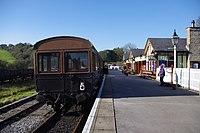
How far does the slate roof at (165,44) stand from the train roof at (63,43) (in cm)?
3118

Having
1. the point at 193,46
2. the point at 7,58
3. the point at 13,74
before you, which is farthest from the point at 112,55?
the point at 13,74

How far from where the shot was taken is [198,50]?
4409 cm

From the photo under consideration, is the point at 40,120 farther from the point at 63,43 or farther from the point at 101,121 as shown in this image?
the point at 101,121

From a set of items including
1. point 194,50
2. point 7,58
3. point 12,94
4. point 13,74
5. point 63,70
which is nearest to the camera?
point 63,70

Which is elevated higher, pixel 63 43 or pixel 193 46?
pixel 193 46

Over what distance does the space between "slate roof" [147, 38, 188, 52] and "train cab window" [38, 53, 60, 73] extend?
31573 millimetres

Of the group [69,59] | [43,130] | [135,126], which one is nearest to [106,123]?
[135,126]

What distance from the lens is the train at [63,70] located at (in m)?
14.2

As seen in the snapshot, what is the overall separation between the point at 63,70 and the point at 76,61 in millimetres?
590

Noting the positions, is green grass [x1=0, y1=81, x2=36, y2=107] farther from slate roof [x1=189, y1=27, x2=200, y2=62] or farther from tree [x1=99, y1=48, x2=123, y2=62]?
tree [x1=99, y1=48, x2=123, y2=62]

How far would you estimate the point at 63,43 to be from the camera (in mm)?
14688

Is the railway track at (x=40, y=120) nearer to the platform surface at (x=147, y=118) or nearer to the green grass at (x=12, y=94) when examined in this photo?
the platform surface at (x=147, y=118)

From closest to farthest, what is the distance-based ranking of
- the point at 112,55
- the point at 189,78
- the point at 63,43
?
the point at 63,43 < the point at 189,78 < the point at 112,55

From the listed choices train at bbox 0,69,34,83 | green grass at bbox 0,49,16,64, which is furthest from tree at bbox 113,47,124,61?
train at bbox 0,69,34,83
